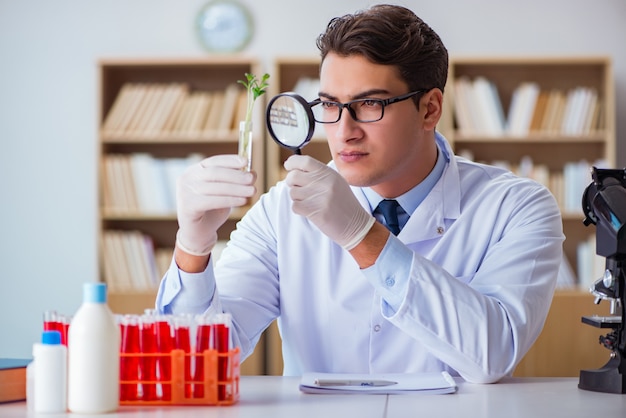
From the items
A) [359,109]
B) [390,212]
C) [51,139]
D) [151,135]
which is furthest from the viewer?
[51,139]

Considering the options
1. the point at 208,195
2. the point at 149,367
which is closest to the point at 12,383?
the point at 149,367

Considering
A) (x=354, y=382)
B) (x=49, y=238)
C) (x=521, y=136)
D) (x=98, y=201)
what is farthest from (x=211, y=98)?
(x=354, y=382)

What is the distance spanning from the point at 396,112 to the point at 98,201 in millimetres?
2687

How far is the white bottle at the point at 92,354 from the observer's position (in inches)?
53.4

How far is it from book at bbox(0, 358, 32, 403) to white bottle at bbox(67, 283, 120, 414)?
6.4 inches

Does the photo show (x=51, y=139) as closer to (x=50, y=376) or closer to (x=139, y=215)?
(x=139, y=215)

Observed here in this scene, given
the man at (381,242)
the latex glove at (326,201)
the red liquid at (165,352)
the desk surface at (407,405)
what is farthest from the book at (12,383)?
the latex glove at (326,201)

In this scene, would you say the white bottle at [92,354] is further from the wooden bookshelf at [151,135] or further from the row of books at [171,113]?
the row of books at [171,113]

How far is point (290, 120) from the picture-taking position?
1.73 m

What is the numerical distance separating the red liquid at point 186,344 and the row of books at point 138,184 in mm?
3012

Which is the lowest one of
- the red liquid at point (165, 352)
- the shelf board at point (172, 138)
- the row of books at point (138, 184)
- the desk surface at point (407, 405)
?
the desk surface at point (407, 405)

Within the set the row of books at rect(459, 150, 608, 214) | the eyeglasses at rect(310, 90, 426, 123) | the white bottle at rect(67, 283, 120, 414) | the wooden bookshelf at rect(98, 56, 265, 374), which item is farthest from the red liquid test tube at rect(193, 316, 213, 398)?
the row of books at rect(459, 150, 608, 214)

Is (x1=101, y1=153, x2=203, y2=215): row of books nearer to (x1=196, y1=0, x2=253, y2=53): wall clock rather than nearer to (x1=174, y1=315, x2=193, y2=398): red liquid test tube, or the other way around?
(x1=196, y1=0, x2=253, y2=53): wall clock

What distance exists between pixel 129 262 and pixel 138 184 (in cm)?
40
